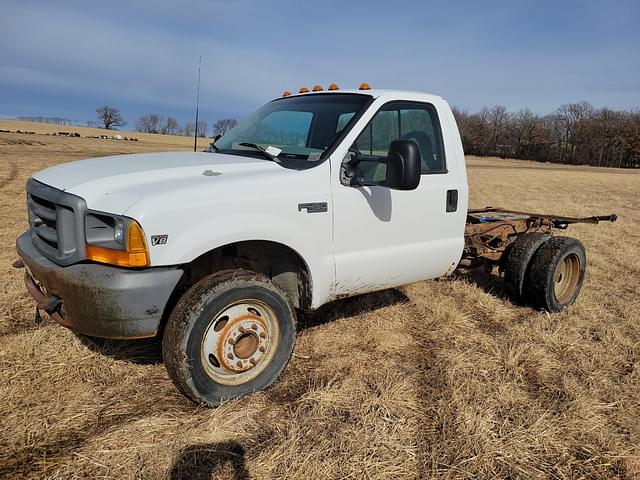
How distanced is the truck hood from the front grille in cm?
6

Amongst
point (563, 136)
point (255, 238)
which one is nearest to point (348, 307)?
point (255, 238)

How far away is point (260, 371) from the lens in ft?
10.7

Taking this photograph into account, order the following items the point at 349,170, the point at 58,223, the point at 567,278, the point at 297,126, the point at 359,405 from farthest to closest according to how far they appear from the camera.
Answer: the point at 567,278, the point at 297,126, the point at 349,170, the point at 359,405, the point at 58,223

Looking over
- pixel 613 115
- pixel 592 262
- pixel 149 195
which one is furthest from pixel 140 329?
pixel 613 115

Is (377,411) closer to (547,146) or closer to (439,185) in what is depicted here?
(439,185)

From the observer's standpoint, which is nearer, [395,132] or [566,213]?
Result: [395,132]

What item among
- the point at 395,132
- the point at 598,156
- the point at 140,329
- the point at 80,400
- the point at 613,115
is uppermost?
the point at 613,115

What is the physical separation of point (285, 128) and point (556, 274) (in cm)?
315

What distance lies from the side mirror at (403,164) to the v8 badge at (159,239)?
57.0 inches

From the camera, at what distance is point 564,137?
81938 mm

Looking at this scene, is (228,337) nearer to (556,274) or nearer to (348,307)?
(348,307)

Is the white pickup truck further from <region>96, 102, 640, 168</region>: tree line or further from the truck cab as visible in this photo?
<region>96, 102, 640, 168</region>: tree line

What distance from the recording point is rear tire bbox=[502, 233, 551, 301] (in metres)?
5.04

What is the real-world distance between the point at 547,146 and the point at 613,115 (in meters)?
13.0
